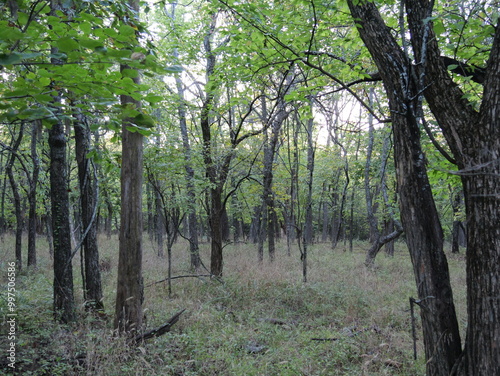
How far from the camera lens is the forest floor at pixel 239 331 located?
4098 mm

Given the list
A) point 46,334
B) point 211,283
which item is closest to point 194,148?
point 211,283

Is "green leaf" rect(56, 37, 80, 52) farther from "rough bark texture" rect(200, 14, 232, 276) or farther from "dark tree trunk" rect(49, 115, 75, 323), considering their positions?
"rough bark texture" rect(200, 14, 232, 276)

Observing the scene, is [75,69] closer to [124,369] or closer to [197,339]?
[124,369]

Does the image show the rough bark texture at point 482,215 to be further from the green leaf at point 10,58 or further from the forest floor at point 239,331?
the green leaf at point 10,58

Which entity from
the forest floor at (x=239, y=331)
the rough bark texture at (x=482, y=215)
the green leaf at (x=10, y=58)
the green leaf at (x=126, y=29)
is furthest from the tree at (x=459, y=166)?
the green leaf at (x=10, y=58)

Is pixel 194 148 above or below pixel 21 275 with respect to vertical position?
above

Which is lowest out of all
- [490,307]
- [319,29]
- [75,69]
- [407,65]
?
[490,307]

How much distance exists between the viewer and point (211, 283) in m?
8.84

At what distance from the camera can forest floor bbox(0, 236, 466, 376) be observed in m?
4.10

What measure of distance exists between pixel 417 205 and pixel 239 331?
4.04 metres

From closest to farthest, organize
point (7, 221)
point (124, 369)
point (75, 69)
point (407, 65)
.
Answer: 1. point (75, 69)
2. point (407, 65)
3. point (124, 369)
4. point (7, 221)

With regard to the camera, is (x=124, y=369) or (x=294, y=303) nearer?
(x=124, y=369)

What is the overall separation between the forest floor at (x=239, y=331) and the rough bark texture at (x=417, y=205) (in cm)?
178

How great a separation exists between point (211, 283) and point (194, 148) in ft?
12.6
